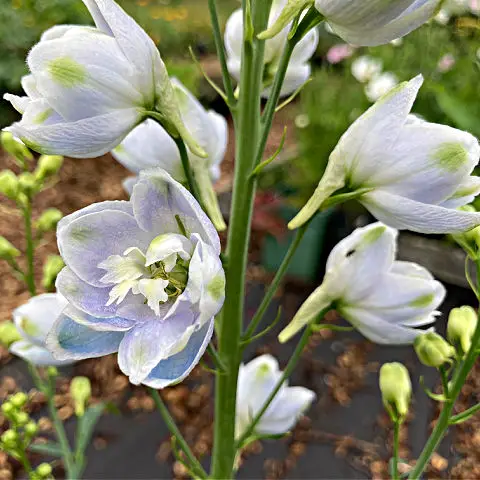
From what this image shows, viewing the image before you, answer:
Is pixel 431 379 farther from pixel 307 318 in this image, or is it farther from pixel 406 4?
pixel 406 4

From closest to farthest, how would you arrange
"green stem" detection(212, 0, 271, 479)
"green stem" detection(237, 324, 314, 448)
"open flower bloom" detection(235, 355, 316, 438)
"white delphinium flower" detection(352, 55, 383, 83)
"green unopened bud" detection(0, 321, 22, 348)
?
"green stem" detection(212, 0, 271, 479), "green stem" detection(237, 324, 314, 448), "green unopened bud" detection(0, 321, 22, 348), "open flower bloom" detection(235, 355, 316, 438), "white delphinium flower" detection(352, 55, 383, 83)

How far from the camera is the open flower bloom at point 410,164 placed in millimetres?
458

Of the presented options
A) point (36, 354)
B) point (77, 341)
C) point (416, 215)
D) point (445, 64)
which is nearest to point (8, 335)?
point (36, 354)

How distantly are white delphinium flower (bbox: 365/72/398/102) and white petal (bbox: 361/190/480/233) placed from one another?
5.68 ft

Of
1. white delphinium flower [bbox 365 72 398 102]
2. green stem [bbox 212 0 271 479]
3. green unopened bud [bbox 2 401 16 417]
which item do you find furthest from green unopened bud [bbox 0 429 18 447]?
white delphinium flower [bbox 365 72 398 102]

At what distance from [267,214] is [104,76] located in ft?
5.23

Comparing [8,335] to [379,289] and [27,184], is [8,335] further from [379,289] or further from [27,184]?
[379,289]

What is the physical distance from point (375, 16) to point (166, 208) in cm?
22

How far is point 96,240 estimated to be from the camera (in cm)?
46

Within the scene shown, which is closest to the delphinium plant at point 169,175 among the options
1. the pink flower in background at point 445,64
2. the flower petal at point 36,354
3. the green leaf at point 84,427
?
the flower petal at point 36,354

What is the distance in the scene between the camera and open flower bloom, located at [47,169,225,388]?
0.41m

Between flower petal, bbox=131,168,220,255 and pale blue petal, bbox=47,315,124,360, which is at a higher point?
flower petal, bbox=131,168,220,255

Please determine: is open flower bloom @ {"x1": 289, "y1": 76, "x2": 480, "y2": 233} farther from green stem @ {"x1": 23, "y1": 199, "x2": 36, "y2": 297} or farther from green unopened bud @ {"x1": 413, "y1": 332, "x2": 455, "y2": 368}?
green stem @ {"x1": 23, "y1": 199, "x2": 36, "y2": 297}

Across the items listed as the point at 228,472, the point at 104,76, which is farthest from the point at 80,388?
the point at 104,76
